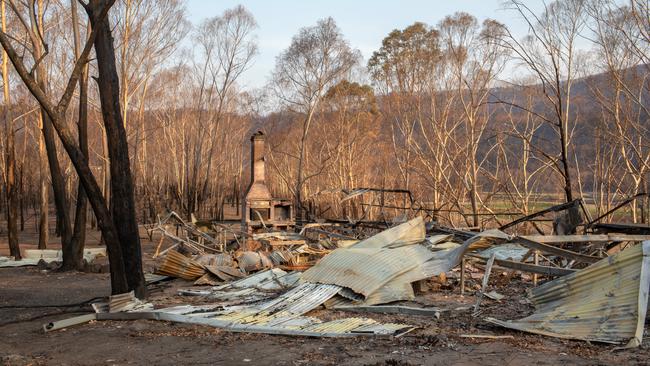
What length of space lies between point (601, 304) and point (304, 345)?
9.81 feet

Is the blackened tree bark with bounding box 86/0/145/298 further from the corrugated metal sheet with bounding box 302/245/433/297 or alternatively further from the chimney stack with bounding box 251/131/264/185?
the chimney stack with bounding box 251/131/264/185

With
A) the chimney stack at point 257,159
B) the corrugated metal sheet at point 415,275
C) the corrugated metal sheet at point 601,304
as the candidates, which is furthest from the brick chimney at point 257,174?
the corrugated metal sheet at point 601,304

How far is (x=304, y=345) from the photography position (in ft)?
20.7

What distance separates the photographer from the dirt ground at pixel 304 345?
5586mm

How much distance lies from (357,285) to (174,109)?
37881 millimetres

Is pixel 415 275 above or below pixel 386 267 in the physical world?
below

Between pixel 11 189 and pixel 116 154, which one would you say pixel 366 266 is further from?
pixel 11 189

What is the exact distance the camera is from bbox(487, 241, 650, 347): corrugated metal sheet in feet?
18.9

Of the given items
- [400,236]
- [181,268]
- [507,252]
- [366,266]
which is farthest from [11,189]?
[507,252]


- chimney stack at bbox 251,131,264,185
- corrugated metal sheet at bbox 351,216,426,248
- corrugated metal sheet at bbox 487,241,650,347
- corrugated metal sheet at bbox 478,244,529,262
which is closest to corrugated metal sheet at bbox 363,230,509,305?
corrugated metal sheet at bbox 478,244,529,262

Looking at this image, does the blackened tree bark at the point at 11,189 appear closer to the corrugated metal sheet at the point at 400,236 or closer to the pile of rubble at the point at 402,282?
the pile of rubble at the point at 402,282

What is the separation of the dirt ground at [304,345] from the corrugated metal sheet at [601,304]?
0.16 m

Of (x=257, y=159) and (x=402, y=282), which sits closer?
(x=402, y=282)

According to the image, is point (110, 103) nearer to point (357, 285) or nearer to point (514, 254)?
point (357, 285)
